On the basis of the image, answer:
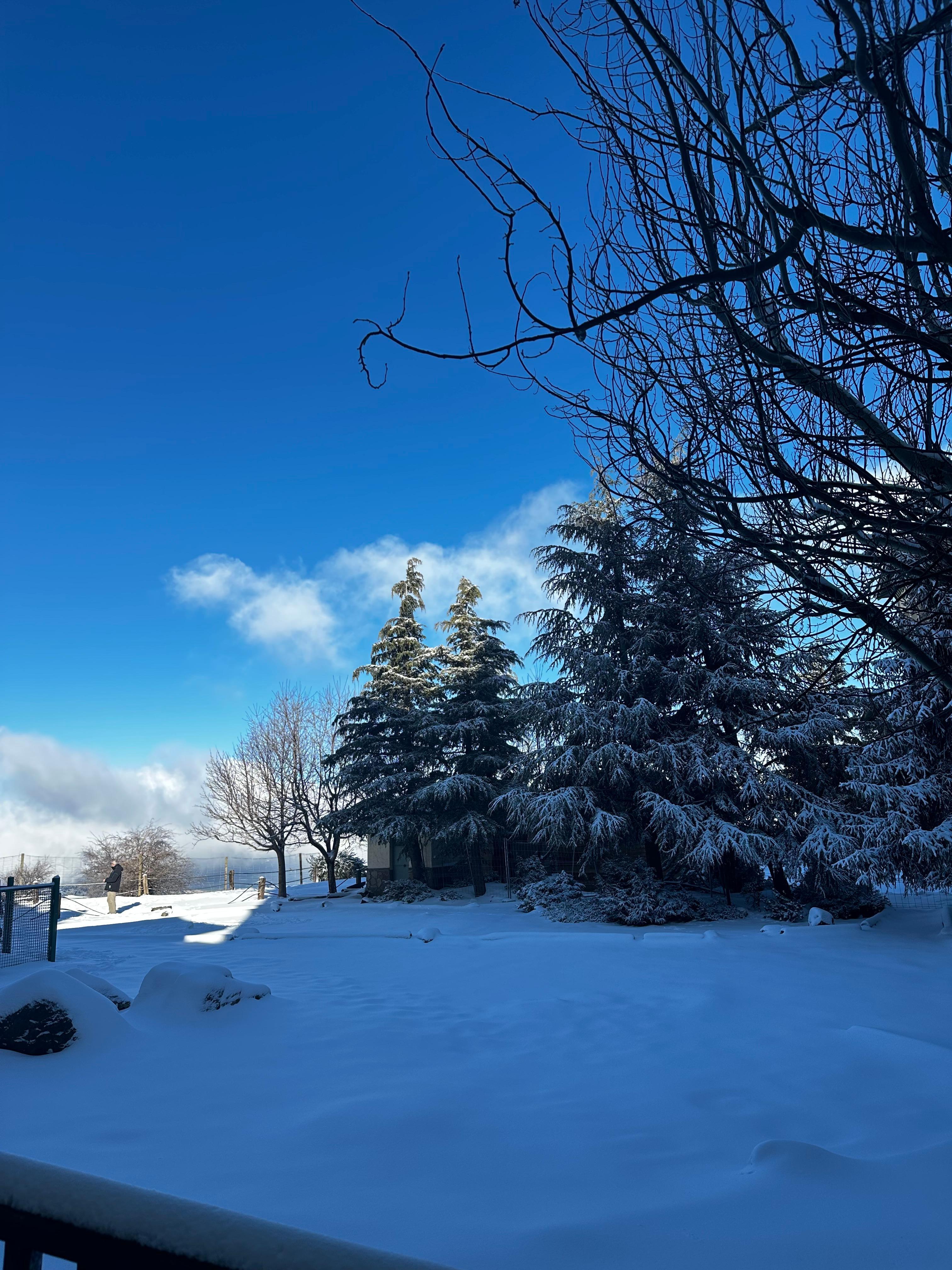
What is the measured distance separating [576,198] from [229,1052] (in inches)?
205

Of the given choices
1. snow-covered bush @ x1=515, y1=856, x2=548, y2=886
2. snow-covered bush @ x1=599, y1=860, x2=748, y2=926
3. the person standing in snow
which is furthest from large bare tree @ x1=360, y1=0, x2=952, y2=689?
the person standing in snow

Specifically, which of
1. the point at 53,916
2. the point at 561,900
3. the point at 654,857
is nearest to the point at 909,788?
the point at 654,857

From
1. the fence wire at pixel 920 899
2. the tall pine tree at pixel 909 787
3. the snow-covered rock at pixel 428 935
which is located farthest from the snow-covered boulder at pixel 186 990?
the fence wire at pixel 920 899

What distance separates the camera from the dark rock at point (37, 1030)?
428cm

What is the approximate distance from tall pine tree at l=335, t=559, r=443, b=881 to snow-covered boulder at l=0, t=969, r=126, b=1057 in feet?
49.9

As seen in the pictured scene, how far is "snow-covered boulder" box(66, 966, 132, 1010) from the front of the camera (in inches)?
228

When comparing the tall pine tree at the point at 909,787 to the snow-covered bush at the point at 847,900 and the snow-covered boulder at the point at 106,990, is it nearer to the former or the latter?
the snow-covered bush at the point at 847,900

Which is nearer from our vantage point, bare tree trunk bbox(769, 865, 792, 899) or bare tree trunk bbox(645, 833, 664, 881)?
bare tree trunk bbox(769, 865, 792, 899)

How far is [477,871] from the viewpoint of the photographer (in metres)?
20.0

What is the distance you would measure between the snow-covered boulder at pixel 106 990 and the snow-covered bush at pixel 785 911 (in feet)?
35.0

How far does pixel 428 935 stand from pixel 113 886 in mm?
15346

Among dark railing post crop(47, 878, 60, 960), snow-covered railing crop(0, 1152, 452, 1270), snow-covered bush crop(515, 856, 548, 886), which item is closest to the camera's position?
snow-covered railing crop(0, 1152, 452, 1270)

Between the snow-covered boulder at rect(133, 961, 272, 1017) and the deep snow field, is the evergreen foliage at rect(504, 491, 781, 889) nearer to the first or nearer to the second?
the deep snow field

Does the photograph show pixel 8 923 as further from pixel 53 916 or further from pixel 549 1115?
pixel 549 1115
